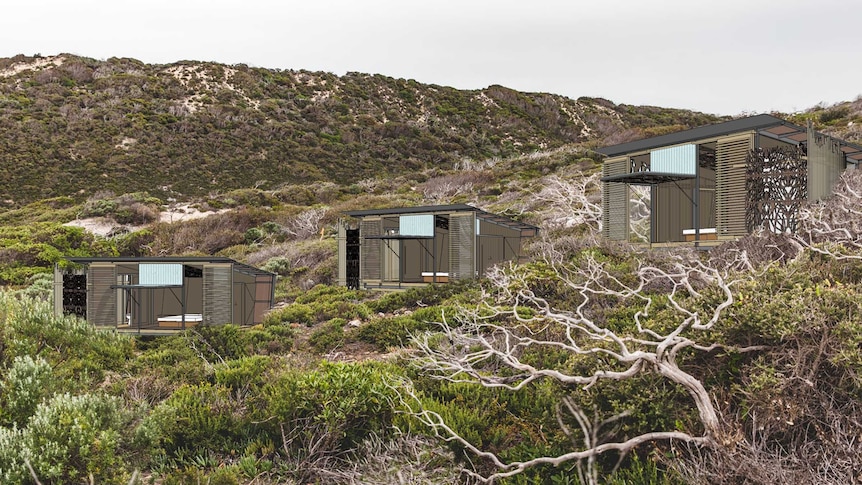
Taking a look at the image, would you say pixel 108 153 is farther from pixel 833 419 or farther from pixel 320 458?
pixel 833 419

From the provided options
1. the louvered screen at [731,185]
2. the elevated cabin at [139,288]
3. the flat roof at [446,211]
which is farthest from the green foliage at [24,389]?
the louvered screen at [731,185]

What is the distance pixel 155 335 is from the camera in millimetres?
18281

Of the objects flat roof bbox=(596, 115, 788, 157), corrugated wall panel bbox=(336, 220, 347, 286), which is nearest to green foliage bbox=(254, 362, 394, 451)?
flat roof bbox=(596, 115, 788, 157)

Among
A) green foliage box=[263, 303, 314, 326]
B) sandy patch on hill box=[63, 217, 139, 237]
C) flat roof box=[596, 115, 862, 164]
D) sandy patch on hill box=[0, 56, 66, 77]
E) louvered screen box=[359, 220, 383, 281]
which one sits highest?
sandy patch on hill box=[0, 56, 66, 77]

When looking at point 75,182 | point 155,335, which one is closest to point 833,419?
point 155,335

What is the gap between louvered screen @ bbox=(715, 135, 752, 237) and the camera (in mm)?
16031

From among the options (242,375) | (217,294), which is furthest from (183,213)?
(242,375)

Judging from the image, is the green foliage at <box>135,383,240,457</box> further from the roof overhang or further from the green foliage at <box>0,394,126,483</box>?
the roof overhang

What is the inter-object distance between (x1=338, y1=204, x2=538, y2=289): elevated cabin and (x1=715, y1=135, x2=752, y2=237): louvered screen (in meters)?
7.07

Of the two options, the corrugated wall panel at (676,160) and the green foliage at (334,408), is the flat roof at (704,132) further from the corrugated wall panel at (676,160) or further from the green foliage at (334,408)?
the green foliage at (334,408)

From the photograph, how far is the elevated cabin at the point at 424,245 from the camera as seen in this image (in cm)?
2145

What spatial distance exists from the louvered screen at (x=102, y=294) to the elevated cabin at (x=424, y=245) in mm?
7366

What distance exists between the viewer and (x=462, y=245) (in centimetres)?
2139

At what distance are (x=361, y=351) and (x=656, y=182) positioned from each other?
27.2 feet
